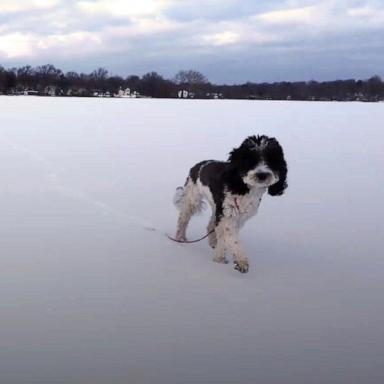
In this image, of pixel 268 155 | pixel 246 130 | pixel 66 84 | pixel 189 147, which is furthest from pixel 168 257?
pixel 66 84

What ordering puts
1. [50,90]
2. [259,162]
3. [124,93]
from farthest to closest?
[124,93]
[50,90]
[259,162]

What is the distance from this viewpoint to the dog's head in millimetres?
4750

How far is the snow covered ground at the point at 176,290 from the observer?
3.10m

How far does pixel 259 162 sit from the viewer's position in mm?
4848

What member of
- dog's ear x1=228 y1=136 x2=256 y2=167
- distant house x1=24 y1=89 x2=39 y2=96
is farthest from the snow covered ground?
distant house x1=24 y1=89 x2=39 y2=96

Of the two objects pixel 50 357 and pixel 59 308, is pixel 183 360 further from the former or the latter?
pixel 59 308

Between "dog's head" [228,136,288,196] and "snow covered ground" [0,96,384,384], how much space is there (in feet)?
2.67

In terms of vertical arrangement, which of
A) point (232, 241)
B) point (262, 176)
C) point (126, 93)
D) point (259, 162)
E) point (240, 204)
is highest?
point (126, 93)

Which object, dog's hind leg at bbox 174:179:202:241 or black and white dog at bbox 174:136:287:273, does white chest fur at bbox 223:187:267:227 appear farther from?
dog's hind leg at bbox 174:179:202:241

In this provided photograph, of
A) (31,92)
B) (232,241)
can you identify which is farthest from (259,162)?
(31,92)

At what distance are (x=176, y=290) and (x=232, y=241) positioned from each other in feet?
2.77

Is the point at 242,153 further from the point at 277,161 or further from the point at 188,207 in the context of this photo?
the point at 188,207

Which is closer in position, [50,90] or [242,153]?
[242,153]

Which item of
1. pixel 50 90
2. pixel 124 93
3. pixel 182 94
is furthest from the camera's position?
pixel 124 93
